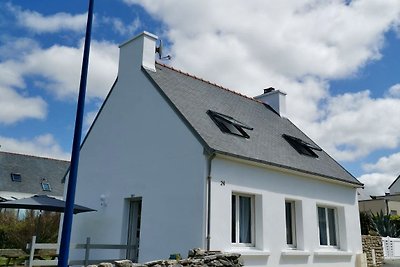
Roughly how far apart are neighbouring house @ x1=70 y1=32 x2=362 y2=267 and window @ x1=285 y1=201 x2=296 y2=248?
1.3 inches

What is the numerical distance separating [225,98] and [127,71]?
404cm

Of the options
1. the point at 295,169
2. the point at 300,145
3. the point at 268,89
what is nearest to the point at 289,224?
the point at 295,169

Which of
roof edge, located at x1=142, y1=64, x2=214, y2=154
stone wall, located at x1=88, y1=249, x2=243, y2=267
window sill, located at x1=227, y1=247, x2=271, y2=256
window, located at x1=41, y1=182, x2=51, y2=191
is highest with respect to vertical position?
window, located at x1=41, y1=182, x2=51, y2=191

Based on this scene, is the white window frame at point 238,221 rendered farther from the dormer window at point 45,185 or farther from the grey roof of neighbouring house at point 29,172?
the dormer window at point 45,185

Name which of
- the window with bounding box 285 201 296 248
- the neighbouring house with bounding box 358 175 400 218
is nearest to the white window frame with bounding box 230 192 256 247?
the window with bounding box 285 201 296 248

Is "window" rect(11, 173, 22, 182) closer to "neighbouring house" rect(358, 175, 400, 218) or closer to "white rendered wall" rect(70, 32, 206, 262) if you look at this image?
"white rendered wall" rect(70, 32, 206, 262)

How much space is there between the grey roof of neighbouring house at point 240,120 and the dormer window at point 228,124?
247mm

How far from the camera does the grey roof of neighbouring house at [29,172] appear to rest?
36.6 meters

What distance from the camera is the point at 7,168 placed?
37.2m

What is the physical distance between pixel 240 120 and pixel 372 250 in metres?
8.42

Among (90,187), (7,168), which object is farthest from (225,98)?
(7,168)

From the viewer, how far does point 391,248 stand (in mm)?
20625

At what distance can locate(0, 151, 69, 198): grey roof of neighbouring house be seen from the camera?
36594mm

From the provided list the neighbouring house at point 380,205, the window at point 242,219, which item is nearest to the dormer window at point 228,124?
the window at point 242,219
